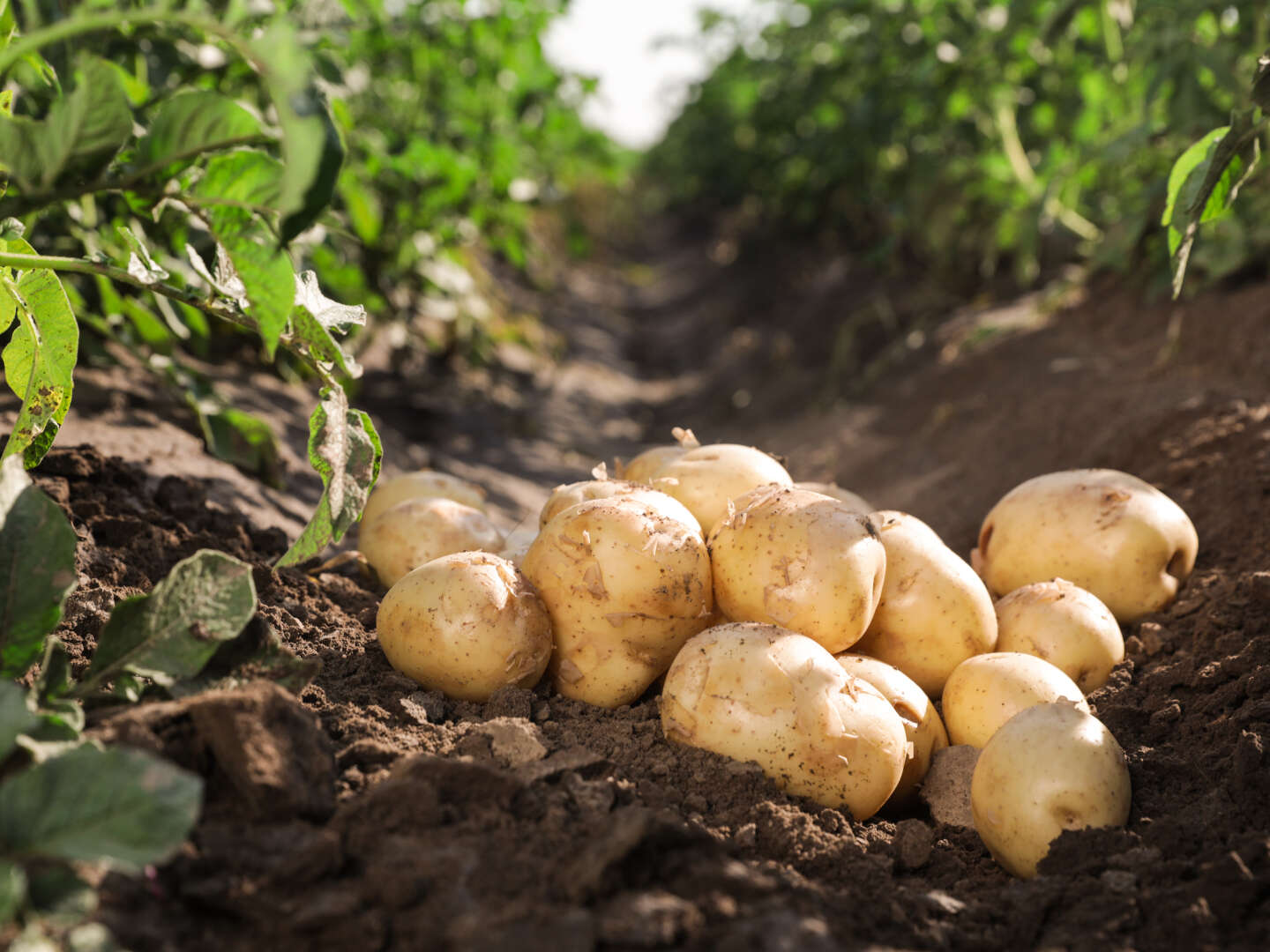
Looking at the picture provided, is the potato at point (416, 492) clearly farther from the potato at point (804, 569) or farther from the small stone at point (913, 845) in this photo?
the small stone at point (913, 845)

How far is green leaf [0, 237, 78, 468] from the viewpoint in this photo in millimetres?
1645

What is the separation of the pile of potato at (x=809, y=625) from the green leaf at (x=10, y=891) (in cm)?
87

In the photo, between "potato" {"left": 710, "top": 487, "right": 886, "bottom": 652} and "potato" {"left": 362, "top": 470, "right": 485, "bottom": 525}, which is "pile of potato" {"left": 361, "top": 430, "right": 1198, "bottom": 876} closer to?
"potato" {"left": 710, "top": 487, "right": 886, "bottom": 652}

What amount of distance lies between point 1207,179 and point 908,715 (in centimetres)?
106

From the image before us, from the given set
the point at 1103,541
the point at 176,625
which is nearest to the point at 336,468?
the point at 176,625

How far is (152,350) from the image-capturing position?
284cm

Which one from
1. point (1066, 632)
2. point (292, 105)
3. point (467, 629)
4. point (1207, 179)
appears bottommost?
point (467, 629)

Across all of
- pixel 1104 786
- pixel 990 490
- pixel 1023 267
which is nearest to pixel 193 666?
pixel 1104 786

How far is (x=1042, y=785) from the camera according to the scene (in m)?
1.52

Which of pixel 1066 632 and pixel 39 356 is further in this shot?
pixel 1066 632

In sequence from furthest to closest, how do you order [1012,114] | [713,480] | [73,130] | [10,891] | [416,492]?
[1012,114], [416,492], [713,480], [73,130], [10,891]

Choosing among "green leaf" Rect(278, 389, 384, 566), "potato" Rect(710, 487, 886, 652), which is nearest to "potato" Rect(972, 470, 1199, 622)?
"potato" Rect(710, 487, 886, 652)

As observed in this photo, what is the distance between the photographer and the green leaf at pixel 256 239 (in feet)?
4.22

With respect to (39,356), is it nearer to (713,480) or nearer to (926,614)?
(713,480)
